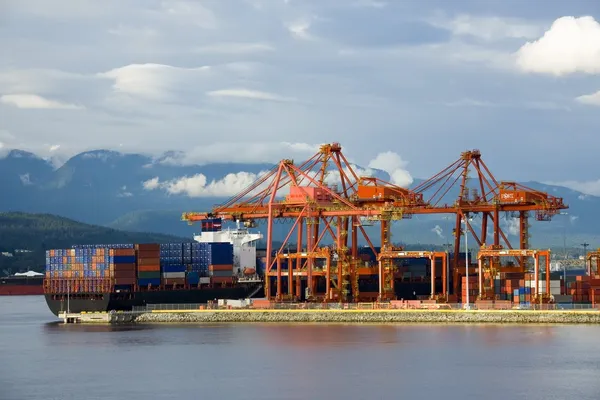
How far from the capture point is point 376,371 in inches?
2440

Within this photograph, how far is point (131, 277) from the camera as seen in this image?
10688cm

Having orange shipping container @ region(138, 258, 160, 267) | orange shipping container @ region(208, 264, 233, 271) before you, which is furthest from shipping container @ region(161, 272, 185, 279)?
orange shipping container @ region(208, 264, 233, 271)

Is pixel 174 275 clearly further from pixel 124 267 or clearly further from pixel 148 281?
pixel 124 267

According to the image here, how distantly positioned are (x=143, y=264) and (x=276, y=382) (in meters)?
51.0

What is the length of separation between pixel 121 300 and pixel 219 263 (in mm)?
14336

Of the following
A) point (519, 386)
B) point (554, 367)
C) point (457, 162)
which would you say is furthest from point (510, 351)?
point (457, 162)

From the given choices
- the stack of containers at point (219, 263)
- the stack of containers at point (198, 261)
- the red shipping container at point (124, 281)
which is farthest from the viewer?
the stack of containers at point (219, 263)

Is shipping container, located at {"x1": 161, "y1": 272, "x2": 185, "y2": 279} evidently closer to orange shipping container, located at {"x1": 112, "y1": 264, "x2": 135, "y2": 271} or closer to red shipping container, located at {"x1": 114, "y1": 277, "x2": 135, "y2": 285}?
orange shipping container, located at {"x1": 112, "y1": 264, "x2": 135, "y2": 271}

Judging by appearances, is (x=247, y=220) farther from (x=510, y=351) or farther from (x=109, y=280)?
(x=510, y=351)

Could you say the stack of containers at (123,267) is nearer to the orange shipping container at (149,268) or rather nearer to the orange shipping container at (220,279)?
the orange shipping container at (149,268)

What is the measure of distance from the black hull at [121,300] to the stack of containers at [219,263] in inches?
111

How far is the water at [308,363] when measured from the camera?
56125 millimetres

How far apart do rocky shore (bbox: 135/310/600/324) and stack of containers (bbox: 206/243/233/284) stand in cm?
1728

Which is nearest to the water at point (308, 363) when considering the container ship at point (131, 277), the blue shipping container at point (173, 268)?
the container ship at point (131, 277)
